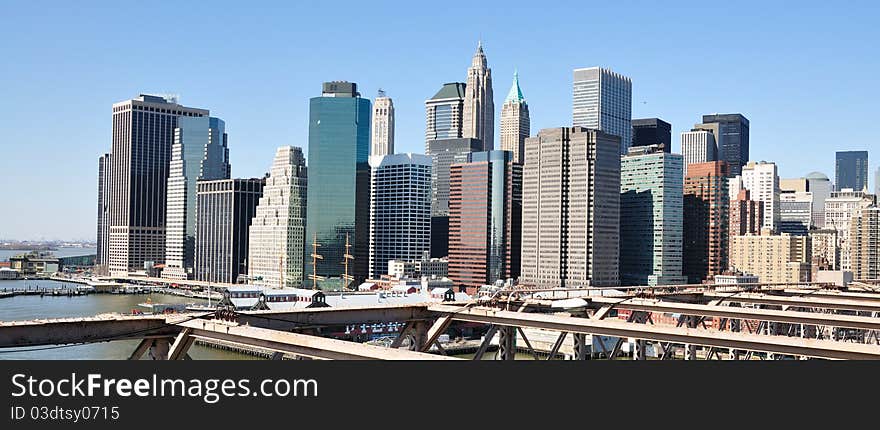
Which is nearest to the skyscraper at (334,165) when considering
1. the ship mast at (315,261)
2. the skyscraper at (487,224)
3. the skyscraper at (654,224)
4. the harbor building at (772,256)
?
the ship mast at (315,261)

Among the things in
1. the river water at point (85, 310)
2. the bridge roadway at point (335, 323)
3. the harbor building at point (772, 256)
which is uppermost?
the bridge roadway at point (335, 323)

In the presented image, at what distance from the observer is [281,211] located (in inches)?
7815

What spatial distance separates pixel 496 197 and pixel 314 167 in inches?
1473

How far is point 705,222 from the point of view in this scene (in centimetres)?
18262

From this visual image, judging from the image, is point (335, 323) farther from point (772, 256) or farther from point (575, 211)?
point (772, 256)

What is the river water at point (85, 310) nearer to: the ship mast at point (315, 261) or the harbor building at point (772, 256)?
the ship mast at point (315, 261)

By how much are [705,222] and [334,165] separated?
72745 mm

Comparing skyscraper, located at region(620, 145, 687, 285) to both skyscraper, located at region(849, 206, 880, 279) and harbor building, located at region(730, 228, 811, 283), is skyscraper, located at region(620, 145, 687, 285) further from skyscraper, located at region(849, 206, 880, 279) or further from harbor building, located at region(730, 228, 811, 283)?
skyscraper, located at region(849, 206, 880, 279)

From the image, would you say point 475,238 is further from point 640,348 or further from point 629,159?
point 640,348

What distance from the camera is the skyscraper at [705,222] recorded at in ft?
593

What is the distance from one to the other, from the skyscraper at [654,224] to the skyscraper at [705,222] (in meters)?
5.70
